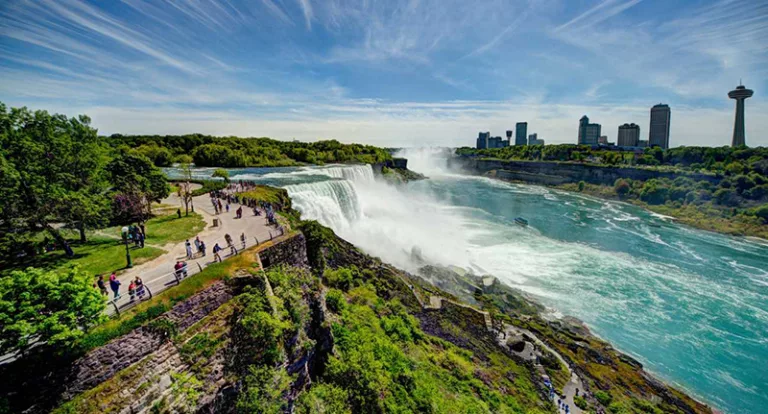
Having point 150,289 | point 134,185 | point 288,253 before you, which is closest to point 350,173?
point 134,185

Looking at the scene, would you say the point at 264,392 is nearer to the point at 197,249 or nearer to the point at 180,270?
the point at 180,270

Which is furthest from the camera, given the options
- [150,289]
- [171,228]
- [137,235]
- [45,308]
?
[171,228]

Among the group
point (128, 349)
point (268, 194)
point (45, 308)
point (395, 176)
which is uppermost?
point (395, 176)

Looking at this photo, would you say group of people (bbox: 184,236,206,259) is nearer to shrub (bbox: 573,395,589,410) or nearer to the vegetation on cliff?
shrub (bbox: 573,395,589,410)

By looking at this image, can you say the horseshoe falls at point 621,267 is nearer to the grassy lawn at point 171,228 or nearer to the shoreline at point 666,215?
the shoreline at point 666,215

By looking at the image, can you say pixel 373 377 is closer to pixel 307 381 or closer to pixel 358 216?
pixel 307 381

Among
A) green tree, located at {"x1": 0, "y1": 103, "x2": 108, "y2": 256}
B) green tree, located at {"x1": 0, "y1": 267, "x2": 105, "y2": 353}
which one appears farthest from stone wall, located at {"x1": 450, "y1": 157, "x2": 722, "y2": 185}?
green tree, located at {"x1": 0, "y1": 103, "x2": 108, "y2": 256}

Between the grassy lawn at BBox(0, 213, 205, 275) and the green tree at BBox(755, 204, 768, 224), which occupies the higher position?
the grassy lawn at BBox(0, 213, 205, 275)
